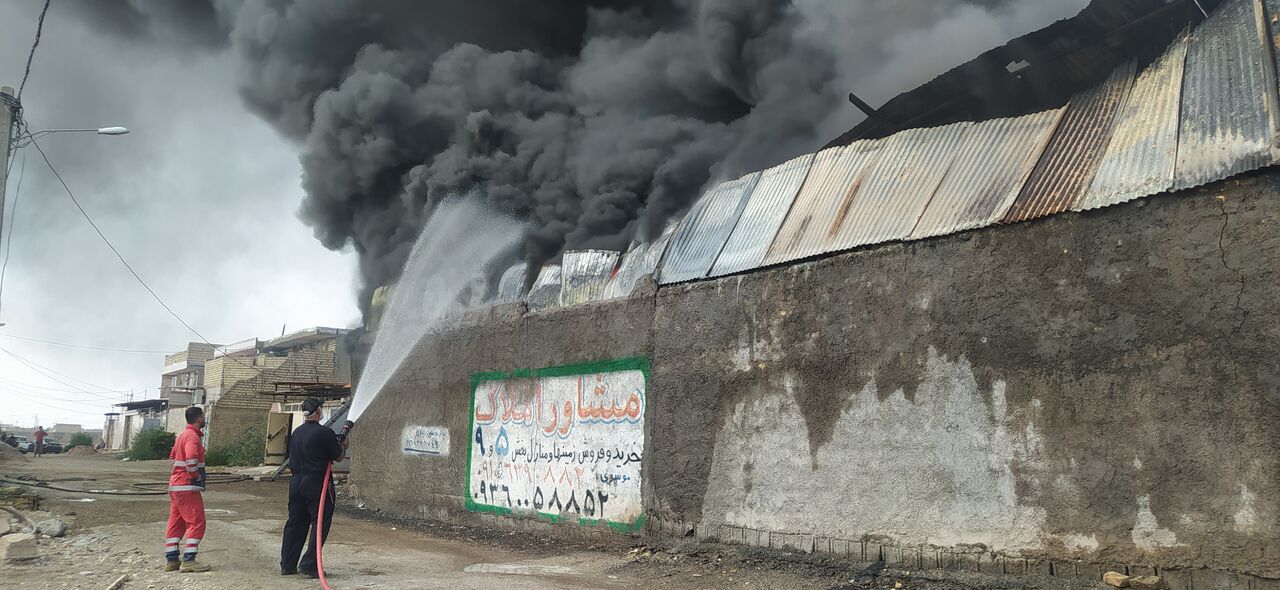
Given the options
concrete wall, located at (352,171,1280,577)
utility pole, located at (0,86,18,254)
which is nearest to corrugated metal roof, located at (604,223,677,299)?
concrete wall, located at (352,171,1280,577)

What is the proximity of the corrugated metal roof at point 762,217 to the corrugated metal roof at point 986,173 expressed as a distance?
5.24 ft

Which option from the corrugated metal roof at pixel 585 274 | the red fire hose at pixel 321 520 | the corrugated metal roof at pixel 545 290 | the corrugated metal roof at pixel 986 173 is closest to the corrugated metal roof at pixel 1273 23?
the corrugated metal roof at pixel 986 173

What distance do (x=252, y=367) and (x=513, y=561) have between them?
41.2m

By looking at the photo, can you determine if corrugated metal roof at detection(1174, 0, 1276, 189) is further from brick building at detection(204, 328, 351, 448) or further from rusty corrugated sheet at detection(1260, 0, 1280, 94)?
brick building at detection(204, 328, 351, 448)

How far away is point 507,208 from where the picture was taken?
37.2ft

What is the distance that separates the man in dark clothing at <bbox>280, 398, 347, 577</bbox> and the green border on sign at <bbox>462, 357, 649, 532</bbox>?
2.83m

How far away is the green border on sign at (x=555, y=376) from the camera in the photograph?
7965 millimetres

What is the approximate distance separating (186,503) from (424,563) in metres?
2.11

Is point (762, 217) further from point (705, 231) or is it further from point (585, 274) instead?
point (585, 274)

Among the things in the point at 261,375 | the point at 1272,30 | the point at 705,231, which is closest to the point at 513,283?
the point at 705,231

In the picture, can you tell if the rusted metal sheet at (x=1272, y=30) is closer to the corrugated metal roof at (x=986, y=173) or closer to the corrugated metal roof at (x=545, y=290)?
the corrugated metal roof at (x=986, y=173)

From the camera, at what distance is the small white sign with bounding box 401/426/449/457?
34.5 ft

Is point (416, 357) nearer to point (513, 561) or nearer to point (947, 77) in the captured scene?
point (513, 561)

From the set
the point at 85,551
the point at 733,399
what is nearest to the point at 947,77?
the point at 733,399
